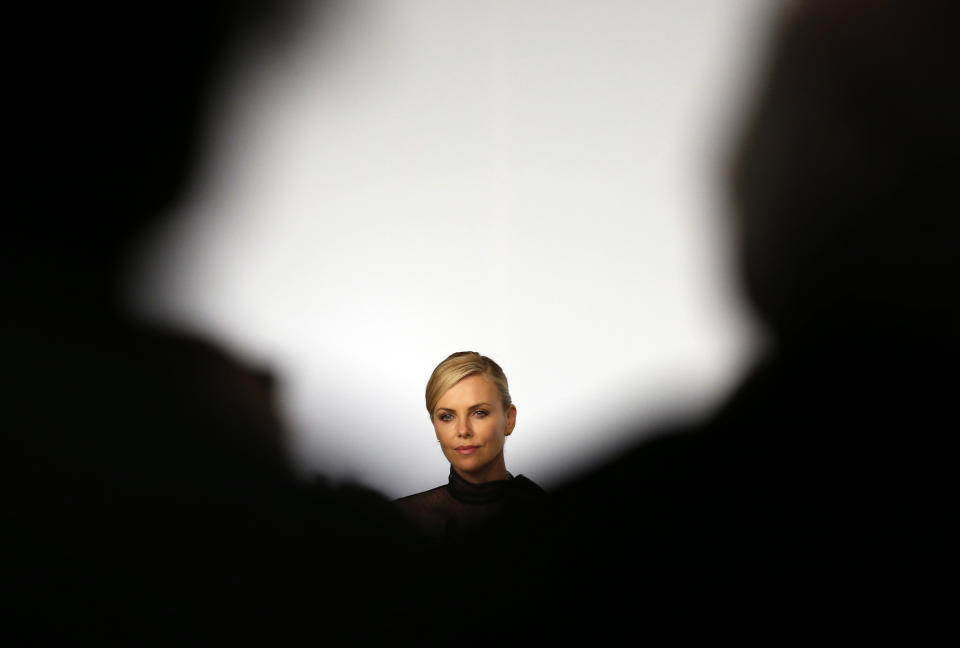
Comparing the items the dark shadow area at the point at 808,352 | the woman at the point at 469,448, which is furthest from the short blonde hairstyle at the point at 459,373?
the dark shadow area at the point at 808,352

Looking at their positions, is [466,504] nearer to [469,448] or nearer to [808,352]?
[469,448]

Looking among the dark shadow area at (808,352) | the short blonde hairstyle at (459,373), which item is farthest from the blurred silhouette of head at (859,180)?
the short blonde hairstyle at (459,373)

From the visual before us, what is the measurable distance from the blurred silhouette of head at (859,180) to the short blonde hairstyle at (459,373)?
1.08 feet

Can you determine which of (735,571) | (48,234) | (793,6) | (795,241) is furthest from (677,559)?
(48,234)

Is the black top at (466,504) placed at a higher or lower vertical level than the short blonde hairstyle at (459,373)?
lower

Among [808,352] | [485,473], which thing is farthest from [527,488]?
[808,352]

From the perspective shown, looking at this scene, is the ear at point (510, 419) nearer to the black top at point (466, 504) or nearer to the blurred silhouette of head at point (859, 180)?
the black top at point (466, 504)

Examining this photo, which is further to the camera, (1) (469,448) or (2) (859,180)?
(1) (469,448)

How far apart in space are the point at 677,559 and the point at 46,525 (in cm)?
57

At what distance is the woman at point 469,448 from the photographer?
0.70 meters

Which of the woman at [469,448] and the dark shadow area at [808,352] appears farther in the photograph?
the woman at [469,448]

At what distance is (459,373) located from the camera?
0.70 meters

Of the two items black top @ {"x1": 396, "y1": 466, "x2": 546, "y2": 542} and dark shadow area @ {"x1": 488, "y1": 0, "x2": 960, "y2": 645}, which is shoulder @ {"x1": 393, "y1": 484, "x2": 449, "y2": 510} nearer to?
black top @ {"x1": 396, "y1": 466, "x2": 546, "y2": 542}

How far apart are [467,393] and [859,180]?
0.41 metres
